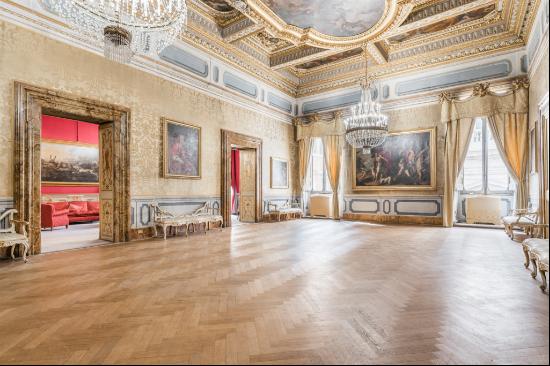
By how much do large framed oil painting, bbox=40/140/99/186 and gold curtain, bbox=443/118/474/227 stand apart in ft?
38.9

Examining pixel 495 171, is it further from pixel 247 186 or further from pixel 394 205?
pixel 247 186

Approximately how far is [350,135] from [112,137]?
5680 millimetres

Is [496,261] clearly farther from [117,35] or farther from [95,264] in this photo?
[117,35]

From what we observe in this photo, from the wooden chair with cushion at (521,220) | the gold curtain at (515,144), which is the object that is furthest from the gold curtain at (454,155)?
the wooden chair with cushion at (521,220)

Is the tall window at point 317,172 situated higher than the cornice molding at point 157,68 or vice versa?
the cornice molding at point 157,68

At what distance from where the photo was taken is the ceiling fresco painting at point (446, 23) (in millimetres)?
7289

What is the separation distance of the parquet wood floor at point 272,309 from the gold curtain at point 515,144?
382 centimetres

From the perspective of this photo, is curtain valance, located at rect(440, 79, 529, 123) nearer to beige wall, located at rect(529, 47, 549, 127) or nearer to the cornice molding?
beige wall, located at rect(529, 47, 549, 127)

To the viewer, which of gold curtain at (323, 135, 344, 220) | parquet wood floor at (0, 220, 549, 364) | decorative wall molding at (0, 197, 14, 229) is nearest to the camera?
parquet wood floor at (0, 220, 549, 364)

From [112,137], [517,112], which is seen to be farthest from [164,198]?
[517,112]

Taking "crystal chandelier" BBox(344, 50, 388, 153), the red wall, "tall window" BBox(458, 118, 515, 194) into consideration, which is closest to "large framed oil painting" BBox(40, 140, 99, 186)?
the red wall

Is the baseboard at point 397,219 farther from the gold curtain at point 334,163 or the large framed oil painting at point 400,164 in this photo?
the large framed oil painting at point 400,164

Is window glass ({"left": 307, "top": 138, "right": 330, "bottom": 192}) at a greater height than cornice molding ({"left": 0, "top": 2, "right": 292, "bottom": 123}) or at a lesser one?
lesser

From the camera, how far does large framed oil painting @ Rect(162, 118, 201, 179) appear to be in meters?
7.01
